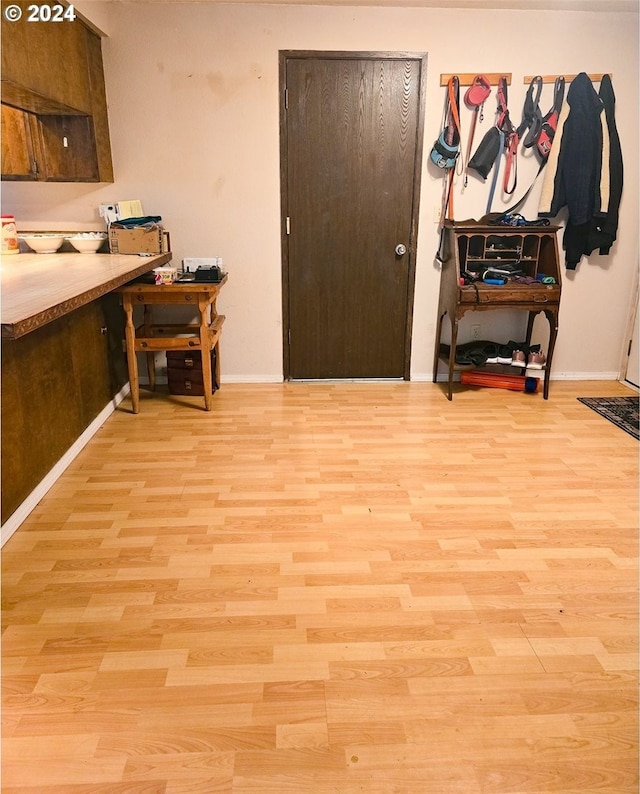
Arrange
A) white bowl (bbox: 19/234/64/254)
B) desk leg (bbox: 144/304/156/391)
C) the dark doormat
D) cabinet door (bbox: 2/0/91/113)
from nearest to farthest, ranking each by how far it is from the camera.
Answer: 1. cabinet door (bbox: 2/0/91/113)
2. the dark doormat
3. white bowl (bbox: 19/234/64/254)
4. desk leg (bbox: 144/304/156/391)

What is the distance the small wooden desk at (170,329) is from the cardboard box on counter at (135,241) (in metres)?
0.40

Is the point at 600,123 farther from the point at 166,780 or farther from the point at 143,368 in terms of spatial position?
the point at 166,780

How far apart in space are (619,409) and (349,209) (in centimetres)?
229

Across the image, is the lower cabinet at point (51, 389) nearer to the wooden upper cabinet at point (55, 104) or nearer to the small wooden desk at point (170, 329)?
the small wooden desk at point (170, 329)

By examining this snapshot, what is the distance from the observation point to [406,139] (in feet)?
12.9

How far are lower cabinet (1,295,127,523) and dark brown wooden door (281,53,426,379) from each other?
134cm

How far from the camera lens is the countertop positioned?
183 centimetres

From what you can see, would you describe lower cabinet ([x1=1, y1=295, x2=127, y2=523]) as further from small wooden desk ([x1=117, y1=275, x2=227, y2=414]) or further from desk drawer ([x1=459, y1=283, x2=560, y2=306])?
desk drawer ([x1=459, y1=283, x2=560, y2=306])

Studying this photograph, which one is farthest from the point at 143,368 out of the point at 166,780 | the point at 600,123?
the point at 600,123

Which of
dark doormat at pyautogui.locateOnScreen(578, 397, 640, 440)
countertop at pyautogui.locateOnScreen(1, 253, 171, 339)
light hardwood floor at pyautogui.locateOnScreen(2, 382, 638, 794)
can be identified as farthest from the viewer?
dark doormat at pyautogui.locateOnScreen(578, 397, 640, 440)

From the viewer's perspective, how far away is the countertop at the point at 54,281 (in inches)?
72.2

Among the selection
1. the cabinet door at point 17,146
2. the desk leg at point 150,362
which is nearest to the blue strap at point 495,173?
the desk leg at point 150,362

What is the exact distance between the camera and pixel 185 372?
396 centimetres

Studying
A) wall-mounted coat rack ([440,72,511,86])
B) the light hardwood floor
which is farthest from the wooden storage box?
wall-mounted coat rack ([440,72,511,86])
